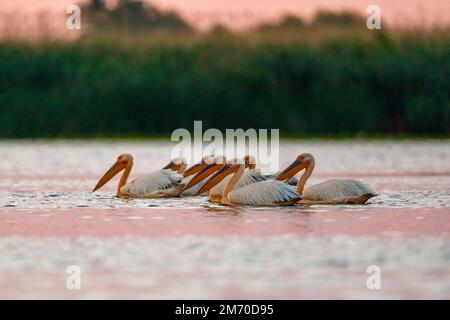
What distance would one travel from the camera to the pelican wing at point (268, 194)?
30.5 ft

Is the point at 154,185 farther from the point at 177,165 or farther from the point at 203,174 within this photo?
the point at 177,165

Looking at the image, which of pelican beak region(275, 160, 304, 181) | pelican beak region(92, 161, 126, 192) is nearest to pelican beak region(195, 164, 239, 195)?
pelican beak region(275, 160, 304, 181)

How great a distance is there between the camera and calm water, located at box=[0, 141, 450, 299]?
5.82 metres

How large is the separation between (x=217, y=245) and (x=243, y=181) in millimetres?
2799

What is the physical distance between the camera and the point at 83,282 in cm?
595

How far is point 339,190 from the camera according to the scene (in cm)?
937

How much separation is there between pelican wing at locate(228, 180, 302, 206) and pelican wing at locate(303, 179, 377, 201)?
19cm

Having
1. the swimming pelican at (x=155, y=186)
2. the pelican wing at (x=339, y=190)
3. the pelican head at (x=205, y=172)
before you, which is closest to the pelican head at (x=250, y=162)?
the pelican head at (x=205, y=172)

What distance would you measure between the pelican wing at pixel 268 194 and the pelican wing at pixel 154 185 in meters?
0.91

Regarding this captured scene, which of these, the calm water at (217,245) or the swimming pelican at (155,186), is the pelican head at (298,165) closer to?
the calm water at (217,245)

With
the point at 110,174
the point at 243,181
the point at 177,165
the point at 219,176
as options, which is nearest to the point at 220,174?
the point at 219,176

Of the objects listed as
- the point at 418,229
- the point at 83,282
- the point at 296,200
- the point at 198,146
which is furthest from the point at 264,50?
the point at 83,282

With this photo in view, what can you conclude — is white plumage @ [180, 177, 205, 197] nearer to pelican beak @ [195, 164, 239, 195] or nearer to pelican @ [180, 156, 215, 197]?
pelican @ [180, 156, 215, 197]
